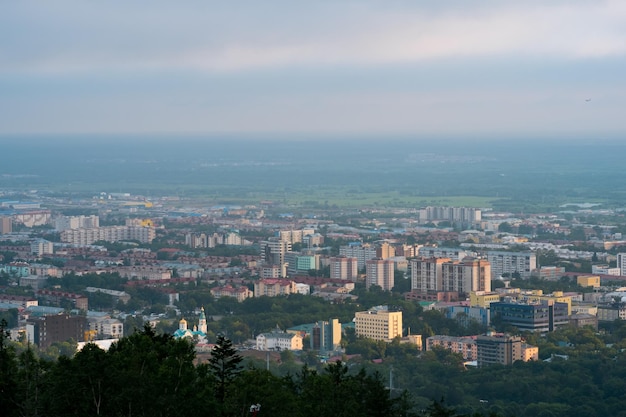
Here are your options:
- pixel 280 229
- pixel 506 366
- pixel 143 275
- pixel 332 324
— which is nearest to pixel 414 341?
pixel 332 324

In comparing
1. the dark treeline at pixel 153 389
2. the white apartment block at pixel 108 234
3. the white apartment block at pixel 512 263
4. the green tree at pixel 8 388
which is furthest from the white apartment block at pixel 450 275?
the green tree at pixel 8 388

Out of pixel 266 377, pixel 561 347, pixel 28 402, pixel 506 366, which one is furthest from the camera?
pixel 561 347

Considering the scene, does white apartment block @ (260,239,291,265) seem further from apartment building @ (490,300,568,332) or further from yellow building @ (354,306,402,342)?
yellow building @ (354,306,402,342)

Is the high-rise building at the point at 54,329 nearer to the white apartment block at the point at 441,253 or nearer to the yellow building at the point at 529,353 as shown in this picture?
the yellow building at the point at 529,353

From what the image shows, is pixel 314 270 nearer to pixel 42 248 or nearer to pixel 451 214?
pixel 42 248

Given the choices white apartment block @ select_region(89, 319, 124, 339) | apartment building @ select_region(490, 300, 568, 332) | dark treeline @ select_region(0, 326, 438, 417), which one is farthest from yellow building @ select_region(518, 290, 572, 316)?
dark treeline @ select_region(0, 326, 438, 417)

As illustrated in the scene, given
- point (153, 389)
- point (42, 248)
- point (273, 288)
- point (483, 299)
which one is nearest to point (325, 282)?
point (273, 288)

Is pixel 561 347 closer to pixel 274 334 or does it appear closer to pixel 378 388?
pixel 274 334
